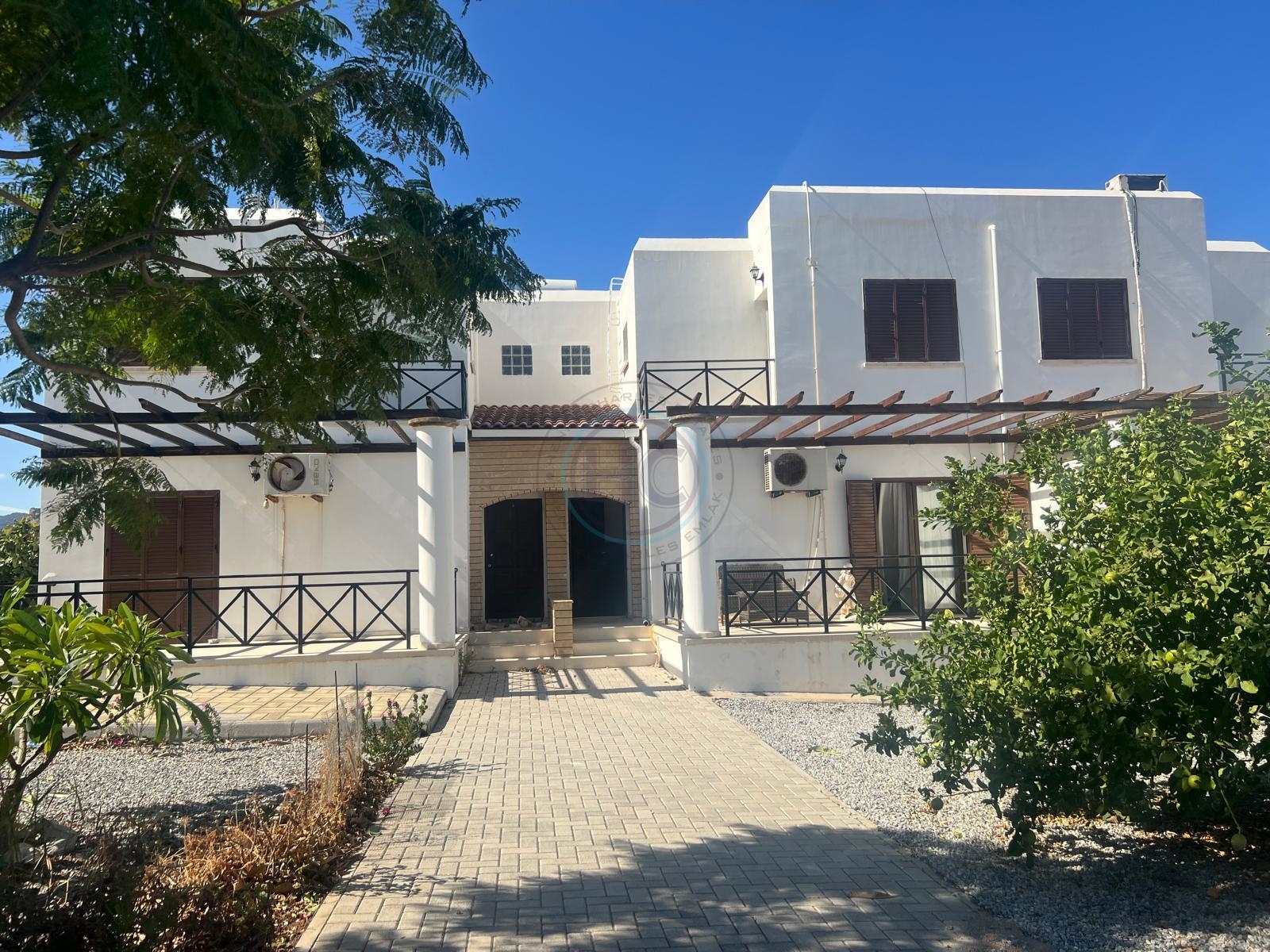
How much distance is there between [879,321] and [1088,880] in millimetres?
9798

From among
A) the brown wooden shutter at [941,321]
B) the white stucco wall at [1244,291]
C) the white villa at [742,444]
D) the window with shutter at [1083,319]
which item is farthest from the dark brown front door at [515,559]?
the white stucco wall at [1244,291]

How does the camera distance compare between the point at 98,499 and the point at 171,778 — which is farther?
the point at 171,778

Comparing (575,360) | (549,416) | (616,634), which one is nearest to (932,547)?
(616,634)

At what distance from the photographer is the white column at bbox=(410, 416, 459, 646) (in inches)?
402

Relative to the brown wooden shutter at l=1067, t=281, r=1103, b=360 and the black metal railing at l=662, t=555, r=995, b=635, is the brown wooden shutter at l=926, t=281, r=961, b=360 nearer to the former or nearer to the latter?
the brown wooden shutter at l=1067, t=281, r=1103, b=360

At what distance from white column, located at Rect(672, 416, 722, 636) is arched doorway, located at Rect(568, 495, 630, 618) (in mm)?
3494

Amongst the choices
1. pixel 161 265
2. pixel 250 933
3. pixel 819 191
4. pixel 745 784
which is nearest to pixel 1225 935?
pixel 745 784

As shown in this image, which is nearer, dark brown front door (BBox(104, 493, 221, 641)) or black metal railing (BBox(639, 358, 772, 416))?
dark brown front door (BBox(104, 493, 221, 641))

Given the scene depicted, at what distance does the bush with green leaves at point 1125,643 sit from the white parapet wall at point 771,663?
5.68 m

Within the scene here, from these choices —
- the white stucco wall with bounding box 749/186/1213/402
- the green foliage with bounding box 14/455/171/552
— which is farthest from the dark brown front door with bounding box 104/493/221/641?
the white stucco wall with bounding box 749/186/1213/402

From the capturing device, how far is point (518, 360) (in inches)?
623

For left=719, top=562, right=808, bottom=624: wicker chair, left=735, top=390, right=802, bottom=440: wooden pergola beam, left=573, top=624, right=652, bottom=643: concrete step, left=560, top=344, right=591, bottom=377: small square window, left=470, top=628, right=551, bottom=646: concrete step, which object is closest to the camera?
left=735, top=390, right=802, bottom=440: wooden pergola beam

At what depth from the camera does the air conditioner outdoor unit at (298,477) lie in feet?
39.2

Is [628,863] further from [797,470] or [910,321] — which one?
[910,321]
